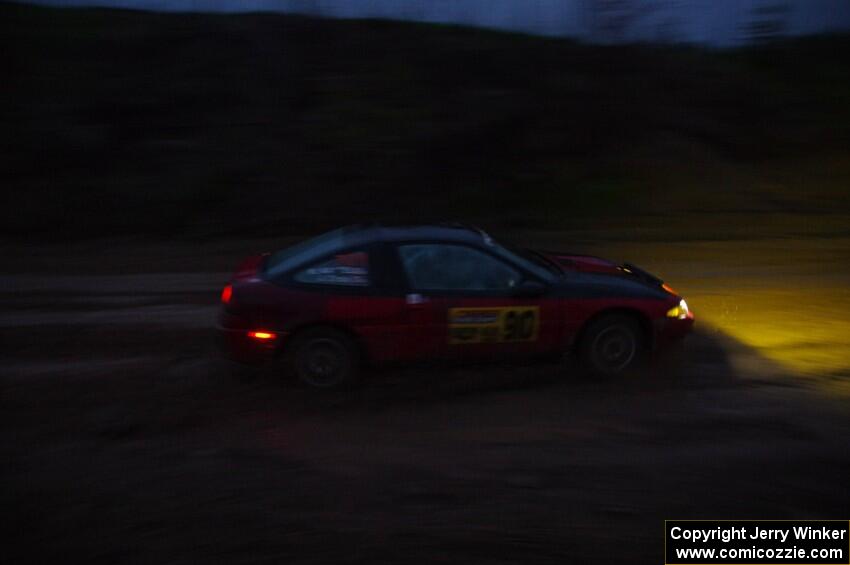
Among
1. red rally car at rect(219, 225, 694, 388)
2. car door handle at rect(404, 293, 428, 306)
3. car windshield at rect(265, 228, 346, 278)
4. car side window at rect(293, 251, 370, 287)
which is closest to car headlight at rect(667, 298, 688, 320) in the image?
red rally car at rect(219, 225, 694, 388)

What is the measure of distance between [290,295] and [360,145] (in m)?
9.14

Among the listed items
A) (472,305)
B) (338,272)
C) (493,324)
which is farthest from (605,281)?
(338,272)

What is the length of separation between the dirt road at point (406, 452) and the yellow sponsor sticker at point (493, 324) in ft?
1.34

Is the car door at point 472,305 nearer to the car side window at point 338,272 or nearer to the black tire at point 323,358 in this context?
the car side window at point 338,272

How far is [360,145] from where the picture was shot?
15273mm

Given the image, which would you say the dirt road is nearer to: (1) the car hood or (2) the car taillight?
(2) the car taillight

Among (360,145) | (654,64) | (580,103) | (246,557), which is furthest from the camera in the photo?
(654,64)

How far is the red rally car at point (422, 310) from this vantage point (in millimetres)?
6539

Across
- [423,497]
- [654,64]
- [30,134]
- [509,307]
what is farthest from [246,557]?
[654,64]

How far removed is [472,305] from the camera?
21.4 ft

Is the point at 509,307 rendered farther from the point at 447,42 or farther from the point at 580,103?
the point at 447,42

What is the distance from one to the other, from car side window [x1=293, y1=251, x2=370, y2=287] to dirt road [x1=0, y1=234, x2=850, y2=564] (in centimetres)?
91

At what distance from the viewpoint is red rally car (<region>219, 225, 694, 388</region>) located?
6.54 m

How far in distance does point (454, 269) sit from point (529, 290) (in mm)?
634
